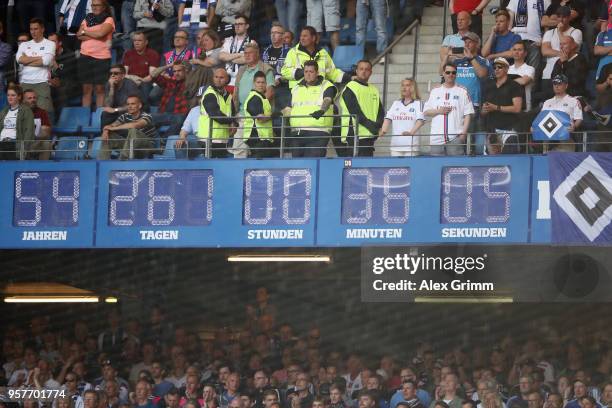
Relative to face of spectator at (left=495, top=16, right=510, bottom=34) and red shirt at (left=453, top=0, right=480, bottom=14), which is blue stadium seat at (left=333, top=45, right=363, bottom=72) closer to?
red shirt at (left=453, top=0, right=480, bottom=14)

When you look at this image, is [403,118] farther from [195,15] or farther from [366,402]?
[195,15]

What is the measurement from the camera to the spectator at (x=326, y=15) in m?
19.0

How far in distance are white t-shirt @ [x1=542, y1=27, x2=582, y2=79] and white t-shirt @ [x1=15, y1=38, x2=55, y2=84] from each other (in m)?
6.41

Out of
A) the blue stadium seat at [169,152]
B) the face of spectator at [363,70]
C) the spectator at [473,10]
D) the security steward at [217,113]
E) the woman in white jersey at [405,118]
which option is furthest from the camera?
the spectator at [473,10]

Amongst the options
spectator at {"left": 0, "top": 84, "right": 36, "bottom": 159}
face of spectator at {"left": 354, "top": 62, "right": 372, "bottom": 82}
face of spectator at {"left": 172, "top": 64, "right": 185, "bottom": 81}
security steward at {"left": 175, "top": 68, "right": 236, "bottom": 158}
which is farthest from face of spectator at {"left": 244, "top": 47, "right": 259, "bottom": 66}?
spectator at {"left": 0, "top": 84, "right": 36, "bottom": 159}

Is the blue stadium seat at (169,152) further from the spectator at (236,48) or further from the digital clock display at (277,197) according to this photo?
the digital clock display at (277,197)

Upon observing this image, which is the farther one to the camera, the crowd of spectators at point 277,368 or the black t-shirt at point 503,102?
the black t-shirt at point 503,102

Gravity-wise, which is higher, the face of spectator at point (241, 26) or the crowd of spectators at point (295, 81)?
the face of spectator at point (241, 26)

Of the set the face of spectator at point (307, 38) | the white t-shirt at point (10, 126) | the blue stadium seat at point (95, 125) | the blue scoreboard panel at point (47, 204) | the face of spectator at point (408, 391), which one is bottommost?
the face of spectator at point (408, 391)

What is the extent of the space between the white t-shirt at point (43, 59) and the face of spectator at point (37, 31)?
73 millimetres

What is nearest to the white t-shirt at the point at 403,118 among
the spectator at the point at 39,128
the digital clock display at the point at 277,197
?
the digital clock display at the point at 277,197

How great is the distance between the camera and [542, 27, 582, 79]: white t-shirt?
56.0 feet

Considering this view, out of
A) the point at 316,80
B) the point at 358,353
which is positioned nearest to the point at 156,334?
the point at 358,353

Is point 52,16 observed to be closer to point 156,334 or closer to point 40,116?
point 40,116
